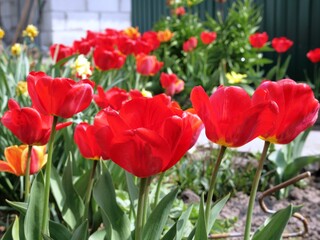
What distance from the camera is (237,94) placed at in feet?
3.11

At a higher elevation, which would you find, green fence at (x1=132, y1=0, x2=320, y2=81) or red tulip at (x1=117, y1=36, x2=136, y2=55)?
red tulip at (x1=117, y1=36, x2=136, y2=55)

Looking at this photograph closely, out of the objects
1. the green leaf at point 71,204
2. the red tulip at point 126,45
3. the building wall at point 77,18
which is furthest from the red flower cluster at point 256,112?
the building wall at point 77,18

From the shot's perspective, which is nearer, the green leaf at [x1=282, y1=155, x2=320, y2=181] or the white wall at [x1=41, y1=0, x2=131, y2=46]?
the green leaf at [x1=282, y1=155, x2=320, y2=181]

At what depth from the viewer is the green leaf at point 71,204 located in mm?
1668

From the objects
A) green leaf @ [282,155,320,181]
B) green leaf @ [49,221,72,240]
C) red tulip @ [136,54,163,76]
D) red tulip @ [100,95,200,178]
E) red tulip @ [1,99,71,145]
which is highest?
red tulip @ [100,95,200,178]

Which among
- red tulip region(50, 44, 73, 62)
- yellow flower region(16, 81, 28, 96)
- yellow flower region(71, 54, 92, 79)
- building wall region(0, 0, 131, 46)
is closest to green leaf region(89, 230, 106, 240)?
yellow flower region(71, 54, 92, 79)

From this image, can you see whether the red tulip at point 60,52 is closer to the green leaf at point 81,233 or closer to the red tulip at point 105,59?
the red tulip at point 105,59

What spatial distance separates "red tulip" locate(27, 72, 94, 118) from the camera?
1072 millimetres

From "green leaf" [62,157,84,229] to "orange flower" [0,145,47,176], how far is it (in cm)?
29

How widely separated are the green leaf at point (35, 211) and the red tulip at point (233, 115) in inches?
16.7

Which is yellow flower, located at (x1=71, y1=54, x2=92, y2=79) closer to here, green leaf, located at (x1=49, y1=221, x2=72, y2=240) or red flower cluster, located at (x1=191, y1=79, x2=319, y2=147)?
green leaf, located at (x1=49, y1=221, x2=72, y2=240)

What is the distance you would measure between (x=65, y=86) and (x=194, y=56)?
14.4 feet

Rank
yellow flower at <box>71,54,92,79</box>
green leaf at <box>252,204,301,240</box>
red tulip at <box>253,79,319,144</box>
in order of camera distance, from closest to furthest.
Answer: red tulip at <box>253,79,319,144</box> < green leaf at <box>252,204,301,240</box> < yellow flower at <box>71,54,92,79</box>

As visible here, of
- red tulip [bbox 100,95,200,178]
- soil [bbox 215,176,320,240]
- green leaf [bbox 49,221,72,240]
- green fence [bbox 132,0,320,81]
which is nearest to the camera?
red tulip [bbox 100,95,200,178]
